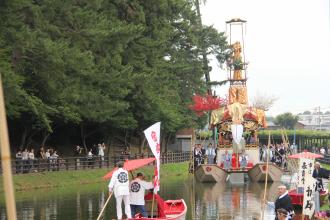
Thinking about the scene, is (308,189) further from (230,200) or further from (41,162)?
(41,162)

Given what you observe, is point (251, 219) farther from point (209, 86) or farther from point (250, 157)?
point (209, 86)

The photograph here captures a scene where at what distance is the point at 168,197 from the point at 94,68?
11.9m

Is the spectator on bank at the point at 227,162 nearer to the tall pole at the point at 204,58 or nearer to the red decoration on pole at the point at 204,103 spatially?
the red decoration on pole at the point at 204,103

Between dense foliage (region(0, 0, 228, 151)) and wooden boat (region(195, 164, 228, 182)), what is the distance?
21.1 feet

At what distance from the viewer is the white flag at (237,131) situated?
1661 inches

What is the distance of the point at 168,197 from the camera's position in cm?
2984

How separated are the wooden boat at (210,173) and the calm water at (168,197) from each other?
1.08 meters

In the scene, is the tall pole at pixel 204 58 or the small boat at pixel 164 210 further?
the tall pole at pixel 204 58

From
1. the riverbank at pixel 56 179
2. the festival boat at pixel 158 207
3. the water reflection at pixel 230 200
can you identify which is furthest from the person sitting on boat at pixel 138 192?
the riverbank at pixel 56 179

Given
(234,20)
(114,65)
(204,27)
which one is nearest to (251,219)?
(114,65)

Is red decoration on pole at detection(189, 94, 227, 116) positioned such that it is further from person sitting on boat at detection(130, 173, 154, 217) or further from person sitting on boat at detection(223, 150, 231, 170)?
person sitting on boat at detection(130, 173, 154, 217)

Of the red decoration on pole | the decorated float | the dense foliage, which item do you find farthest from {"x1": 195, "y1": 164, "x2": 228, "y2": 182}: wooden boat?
the red decoration on pole

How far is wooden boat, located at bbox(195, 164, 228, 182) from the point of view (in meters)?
40.4

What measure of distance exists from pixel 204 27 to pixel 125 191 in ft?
166
